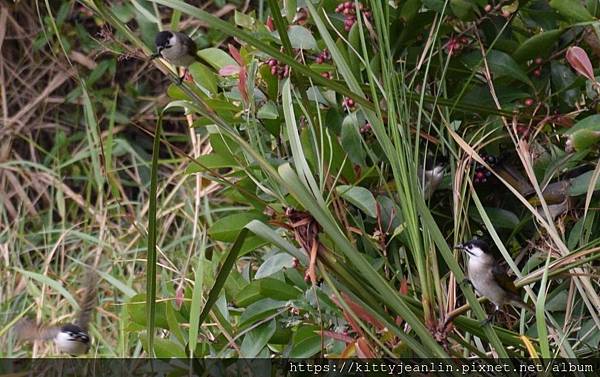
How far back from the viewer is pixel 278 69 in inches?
89.1

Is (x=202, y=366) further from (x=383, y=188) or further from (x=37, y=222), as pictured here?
(x=37, y=222)

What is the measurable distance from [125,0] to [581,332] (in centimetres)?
310

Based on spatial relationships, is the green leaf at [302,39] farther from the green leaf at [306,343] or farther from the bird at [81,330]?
the bird at [81,330]

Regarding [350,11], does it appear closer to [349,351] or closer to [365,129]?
[365,129]

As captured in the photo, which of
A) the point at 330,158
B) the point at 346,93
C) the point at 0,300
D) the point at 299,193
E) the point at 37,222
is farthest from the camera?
the point at 37,222

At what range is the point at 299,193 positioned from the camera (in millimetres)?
1689

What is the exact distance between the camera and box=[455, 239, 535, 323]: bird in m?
1.98

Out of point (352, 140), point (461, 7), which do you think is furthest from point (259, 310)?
point (461, 7)

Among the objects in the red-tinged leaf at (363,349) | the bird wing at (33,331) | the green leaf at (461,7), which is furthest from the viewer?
the bird wing at (33,331)

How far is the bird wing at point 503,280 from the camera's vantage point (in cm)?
197

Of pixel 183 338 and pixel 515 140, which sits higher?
pixel 515 140

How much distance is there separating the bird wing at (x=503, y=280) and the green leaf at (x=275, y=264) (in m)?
0.41

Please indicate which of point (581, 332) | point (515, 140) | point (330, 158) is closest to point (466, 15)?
point (515, 140)

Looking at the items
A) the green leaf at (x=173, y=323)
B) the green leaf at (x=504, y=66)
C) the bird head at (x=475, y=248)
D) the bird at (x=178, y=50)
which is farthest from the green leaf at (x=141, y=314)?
the green leaf at (x=504, y=66)
